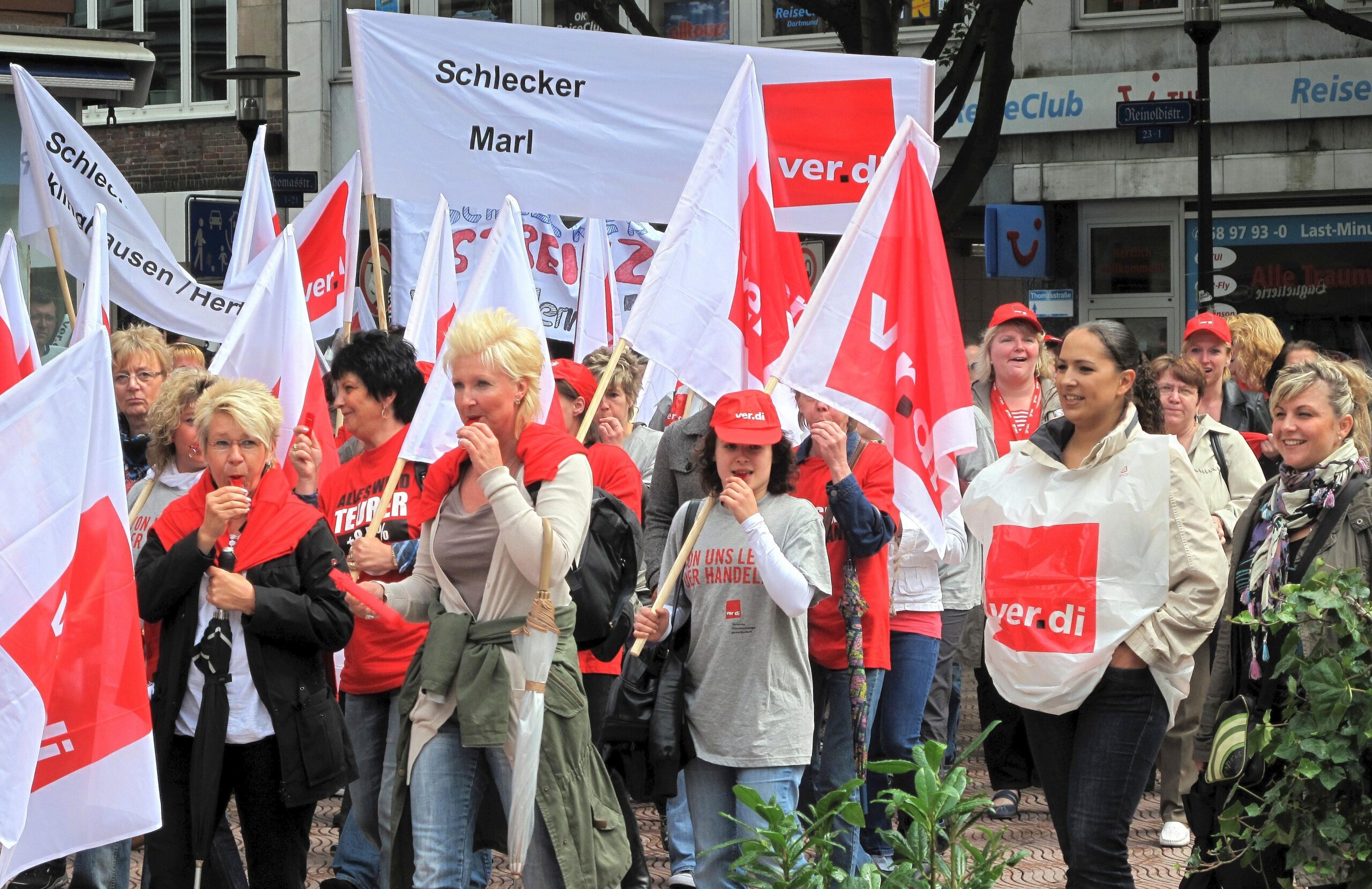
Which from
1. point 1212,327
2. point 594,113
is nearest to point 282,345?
point 594,113

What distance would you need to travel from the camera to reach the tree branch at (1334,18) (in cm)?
1406

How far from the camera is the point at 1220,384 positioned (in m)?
8.98

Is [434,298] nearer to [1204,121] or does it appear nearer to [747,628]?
[747,628]

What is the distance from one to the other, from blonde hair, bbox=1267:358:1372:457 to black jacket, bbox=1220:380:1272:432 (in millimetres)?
3340

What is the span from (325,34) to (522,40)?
48.7 ft

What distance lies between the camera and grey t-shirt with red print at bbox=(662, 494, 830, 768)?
5.41 metres

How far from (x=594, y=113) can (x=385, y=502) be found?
251 cm

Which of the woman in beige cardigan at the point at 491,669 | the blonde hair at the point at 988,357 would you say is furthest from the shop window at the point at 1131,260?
the woman in beige cardigan at the point at 491,669

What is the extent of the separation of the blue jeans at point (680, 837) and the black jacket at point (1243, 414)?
12.8 feet

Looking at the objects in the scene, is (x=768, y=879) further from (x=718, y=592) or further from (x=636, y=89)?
(x=636, y=89)

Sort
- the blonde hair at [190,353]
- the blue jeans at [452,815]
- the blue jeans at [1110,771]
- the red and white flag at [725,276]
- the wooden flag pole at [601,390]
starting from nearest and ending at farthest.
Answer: the blue jeans at [452,815] → the blue jeans at [1110,771] → the wooden flag pole at [601,390] → the red and white flag at [725,276] → the blonde hair at [190,353]

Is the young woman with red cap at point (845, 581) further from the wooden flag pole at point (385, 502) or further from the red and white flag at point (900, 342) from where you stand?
the wooden flag pole at point (385, 502)

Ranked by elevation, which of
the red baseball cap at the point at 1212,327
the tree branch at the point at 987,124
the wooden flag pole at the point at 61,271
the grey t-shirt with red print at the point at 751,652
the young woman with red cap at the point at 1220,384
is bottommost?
the grey t-shirt with red print at the point at 751,652

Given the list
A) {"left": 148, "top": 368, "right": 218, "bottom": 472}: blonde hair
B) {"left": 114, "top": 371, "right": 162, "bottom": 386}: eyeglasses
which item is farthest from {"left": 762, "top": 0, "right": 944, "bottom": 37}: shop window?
{"left": 148, "top": 368, "right": 218, "bottom": 472}: blonde hair
